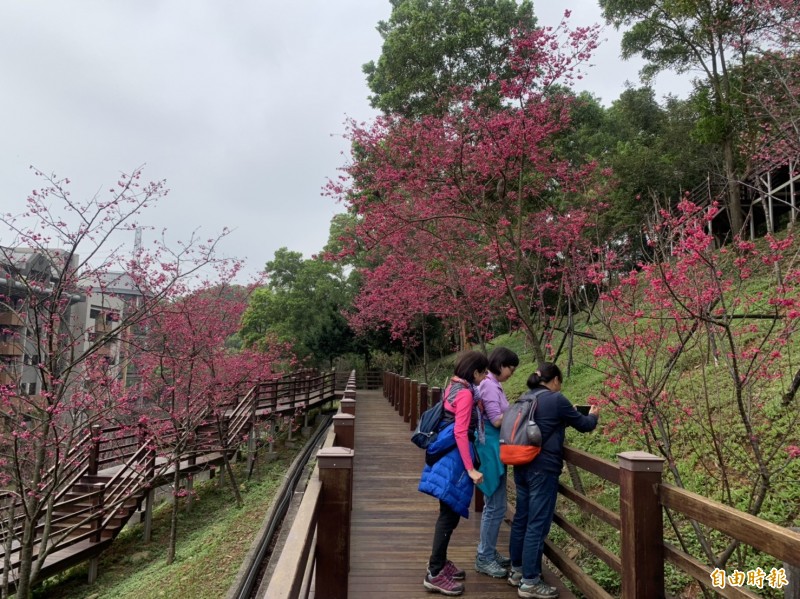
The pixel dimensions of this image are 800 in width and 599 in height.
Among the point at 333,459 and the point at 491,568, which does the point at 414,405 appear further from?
the point at 333,459

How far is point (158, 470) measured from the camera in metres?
10.8

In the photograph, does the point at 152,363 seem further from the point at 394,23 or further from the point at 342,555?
the point at 394,23

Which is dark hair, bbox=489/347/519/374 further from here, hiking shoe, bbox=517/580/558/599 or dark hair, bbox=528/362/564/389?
hiking shoe, bbox=517/580/558/599

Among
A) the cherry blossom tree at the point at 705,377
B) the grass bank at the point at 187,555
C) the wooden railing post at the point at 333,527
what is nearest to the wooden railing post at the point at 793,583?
the cherry blossom tree at the point at 705,377

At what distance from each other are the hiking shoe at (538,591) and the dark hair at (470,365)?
1342mm

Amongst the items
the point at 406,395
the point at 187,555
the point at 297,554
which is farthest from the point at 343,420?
the point at 406,395

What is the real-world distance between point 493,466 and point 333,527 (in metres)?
1.21

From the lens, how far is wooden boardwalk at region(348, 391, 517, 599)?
137 inches

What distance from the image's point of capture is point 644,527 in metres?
2.59

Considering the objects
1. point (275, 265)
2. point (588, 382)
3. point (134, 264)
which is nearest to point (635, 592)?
point (588, 382)

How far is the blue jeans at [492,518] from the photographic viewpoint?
353 cm

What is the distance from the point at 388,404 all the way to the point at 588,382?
29.3ft

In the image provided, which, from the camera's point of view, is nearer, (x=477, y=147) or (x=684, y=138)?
(x=477, y=147)

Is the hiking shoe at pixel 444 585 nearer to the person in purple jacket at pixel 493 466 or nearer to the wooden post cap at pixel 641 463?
the person in purple jacket at pixel 493 466
